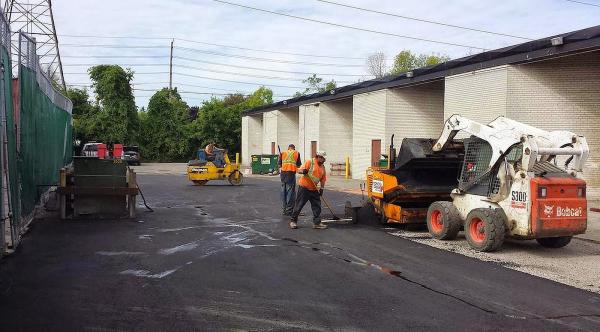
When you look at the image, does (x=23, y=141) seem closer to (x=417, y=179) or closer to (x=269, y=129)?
(x=417, y=179)

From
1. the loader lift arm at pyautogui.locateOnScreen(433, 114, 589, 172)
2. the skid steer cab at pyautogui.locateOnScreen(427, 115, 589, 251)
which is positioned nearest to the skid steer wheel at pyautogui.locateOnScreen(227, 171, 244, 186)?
the skid steer cab at pyautogui.locateOnScreen(427, 115, 589, 251)

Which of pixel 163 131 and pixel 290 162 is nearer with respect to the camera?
pixel 290 162

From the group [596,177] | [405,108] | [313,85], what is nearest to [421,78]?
[405,108]

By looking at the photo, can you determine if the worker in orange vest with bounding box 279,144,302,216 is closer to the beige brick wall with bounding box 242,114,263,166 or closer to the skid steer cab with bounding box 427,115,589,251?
the skid steer cab with bounding box 427,115,589,251

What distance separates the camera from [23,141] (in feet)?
34.7

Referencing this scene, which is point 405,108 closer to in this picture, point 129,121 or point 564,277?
point 564,277

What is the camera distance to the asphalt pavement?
5.45 meters

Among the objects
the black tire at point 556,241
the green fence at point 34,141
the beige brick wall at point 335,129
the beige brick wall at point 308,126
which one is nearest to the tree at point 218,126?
the beige brick wall at point 308,126

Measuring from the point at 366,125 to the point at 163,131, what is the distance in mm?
33227

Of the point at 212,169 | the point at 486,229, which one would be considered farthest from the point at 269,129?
the point at 486,229

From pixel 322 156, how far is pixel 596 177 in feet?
36.7

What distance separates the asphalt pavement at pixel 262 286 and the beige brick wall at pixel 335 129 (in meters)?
25.3

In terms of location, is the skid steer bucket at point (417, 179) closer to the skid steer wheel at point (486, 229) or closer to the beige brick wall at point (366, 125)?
the skid steer wheel at point (486, 229)

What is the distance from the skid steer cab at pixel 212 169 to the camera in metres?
24.1
